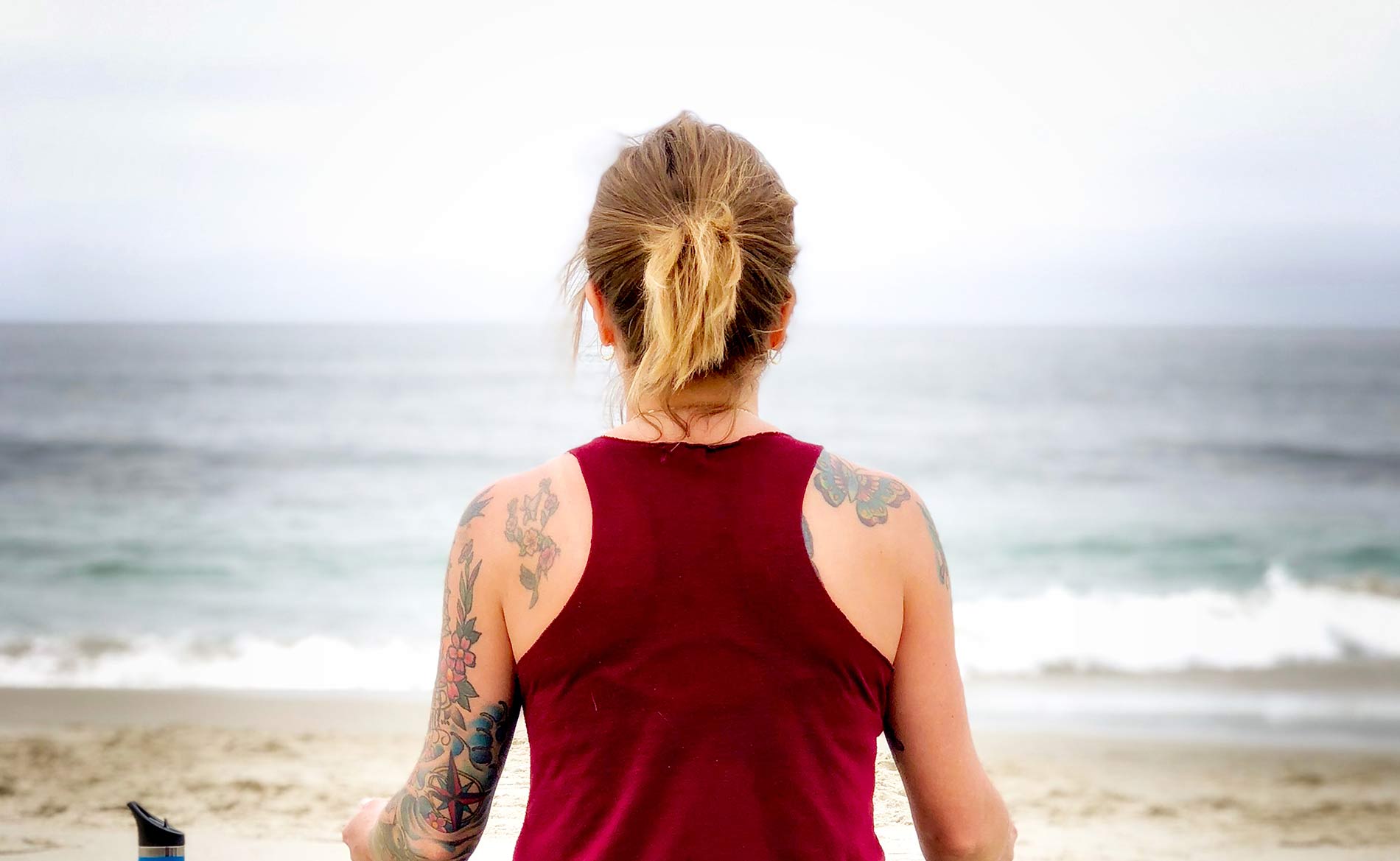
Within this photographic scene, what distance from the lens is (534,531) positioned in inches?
52.4

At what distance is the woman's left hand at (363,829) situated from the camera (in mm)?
1609

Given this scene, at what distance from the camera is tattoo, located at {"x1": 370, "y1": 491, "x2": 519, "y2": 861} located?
1.45m

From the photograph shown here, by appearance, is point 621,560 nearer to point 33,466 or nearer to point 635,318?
point 635,318

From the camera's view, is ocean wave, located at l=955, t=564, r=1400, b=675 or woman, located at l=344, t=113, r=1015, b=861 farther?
ocean wave, located at l=955, t=564, r=1400, b=675

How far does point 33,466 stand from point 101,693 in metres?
14.1

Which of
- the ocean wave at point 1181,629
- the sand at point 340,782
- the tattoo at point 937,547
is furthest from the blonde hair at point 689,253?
the ocean wave at point 1181,629

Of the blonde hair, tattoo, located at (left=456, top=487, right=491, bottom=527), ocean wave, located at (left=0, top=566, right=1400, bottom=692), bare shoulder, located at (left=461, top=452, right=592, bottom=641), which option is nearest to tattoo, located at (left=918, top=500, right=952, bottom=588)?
the blonde hair

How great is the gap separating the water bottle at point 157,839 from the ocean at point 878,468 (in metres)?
0.98

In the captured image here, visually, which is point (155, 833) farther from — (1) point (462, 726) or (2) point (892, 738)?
(2) point (892, 738)

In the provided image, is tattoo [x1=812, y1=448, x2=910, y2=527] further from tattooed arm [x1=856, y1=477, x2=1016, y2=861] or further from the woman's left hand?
the woman's left hand

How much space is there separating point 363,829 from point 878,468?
43.2 ft

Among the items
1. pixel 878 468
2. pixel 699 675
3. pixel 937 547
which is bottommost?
pixel 878 468

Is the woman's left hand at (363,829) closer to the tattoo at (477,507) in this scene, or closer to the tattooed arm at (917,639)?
the tattoo at (477,507)

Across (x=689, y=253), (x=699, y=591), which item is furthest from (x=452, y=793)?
(x=689, y=253)
